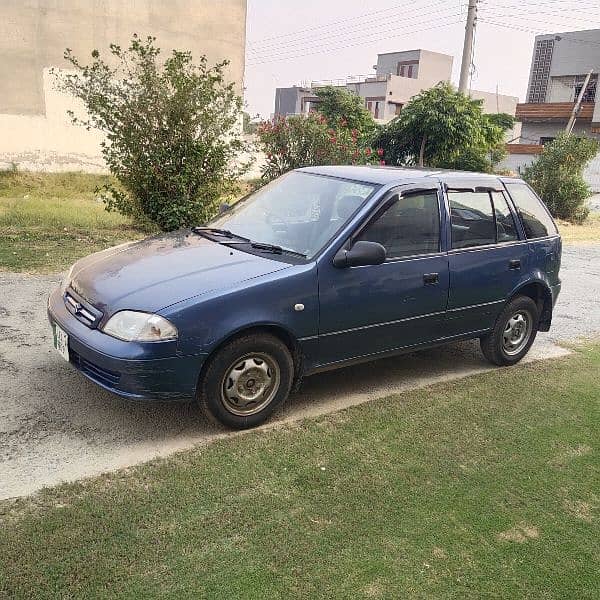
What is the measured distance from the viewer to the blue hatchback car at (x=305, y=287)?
12.0 ft

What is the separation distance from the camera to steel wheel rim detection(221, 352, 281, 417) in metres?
3.87

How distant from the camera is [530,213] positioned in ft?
18.4

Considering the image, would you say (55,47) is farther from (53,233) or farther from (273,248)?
(273,248)

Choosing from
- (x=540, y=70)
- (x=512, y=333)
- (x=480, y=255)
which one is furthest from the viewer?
(x=540, y=70)

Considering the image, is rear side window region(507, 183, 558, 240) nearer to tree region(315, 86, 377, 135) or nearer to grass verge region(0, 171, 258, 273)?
grass verge region(0, 171, 258, 273)

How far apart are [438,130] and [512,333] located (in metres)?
12.3

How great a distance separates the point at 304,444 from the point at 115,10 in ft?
68.3

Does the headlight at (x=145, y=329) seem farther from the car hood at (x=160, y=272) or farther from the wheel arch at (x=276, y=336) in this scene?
the wheel arch at (x=276, y=336)

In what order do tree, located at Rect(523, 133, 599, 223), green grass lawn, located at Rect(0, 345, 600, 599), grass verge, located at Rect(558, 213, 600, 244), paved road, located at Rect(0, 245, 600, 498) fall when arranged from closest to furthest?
green grass lawn, located at Rect(0, 345, 600, 599), paved road, located at Rect(0, 245, 600, 498), grass verge, located at Rect(558, 213, 600, 244), tree, located at Rect(523, 133, 599, 223)

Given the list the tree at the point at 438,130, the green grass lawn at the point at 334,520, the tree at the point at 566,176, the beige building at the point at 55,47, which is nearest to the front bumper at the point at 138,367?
the green grass lawn at the point at 334,520

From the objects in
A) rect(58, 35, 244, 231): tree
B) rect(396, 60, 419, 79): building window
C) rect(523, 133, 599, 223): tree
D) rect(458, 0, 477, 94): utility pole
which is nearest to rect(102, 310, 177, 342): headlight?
rect(58, 35, 244, 231): tree

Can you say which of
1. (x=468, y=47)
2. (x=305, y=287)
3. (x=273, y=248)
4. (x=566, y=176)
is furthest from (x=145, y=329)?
(x=468, y=47)

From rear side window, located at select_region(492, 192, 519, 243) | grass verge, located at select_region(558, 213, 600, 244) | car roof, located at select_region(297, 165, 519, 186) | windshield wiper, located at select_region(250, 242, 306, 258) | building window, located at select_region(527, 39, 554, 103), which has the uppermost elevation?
building window, located at select_region(527, 39, 554, 103)

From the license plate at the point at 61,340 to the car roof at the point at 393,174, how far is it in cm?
231
